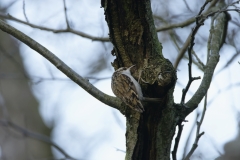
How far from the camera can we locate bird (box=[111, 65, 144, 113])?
178 centimetres

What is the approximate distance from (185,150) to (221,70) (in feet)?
3.24

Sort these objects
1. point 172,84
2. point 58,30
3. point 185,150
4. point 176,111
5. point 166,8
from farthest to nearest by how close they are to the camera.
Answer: point 166,8 → point 58,30 → point 185,150 → point 176,111 → point 172,84

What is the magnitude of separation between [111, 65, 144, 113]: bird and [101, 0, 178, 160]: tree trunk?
32 mm

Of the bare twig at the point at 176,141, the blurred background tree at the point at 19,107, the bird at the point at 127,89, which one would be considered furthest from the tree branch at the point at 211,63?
the blurred background tree at the point at 19,107

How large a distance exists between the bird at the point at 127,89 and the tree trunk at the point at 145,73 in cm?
3

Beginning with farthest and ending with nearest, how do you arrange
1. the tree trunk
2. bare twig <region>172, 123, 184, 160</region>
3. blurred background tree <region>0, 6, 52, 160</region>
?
blurred background tree <region>0, 6, 52, 160</region> < bare twig <region>172, 123, 184, 160</region> < the tree trunk

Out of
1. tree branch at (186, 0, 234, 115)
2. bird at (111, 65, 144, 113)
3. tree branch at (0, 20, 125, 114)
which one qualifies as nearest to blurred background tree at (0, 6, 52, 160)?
tree branch at (186, 0, 234, 115)

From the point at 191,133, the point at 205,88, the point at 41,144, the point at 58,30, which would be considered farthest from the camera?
the point at 41,144

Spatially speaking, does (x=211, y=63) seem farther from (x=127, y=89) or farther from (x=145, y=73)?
(x=145, y=73)

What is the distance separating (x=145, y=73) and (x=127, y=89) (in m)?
0.38

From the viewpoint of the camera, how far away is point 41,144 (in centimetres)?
616

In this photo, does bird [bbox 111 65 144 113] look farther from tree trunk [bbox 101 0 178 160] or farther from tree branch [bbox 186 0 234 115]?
tree branch [bbox 186 0 234 115]

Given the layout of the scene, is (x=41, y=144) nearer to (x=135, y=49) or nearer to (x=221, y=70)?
(x=221, y=70)

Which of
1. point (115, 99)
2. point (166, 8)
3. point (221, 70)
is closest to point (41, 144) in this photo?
point (166, 8)
